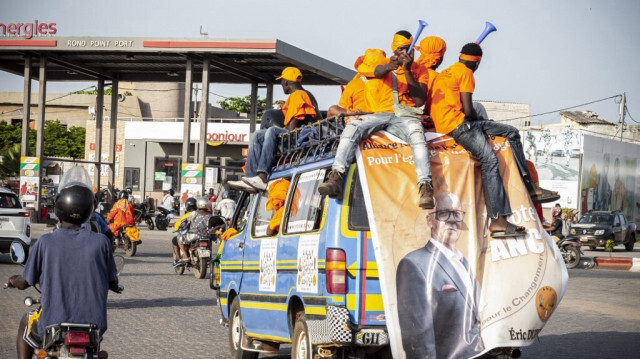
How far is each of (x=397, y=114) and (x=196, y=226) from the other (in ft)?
45.6

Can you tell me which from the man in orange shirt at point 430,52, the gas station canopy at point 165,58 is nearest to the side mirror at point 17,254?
the man in orange shirt at point 430,52

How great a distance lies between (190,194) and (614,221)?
56.4 feet

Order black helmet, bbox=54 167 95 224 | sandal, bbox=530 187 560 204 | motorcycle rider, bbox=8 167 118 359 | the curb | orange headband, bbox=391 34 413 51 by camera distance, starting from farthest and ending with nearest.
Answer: the curb
orange headband, bbox=391 34 413 51
sandal, bbox=530 187 560 204
black helmet, bbox=54 167 95 224
motorcycle rider, bbox=8 167 118 359

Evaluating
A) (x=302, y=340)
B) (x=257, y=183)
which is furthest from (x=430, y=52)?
(x=302, y=340)

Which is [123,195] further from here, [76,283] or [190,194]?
[76,283]

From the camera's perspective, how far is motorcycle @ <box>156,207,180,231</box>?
142 feet

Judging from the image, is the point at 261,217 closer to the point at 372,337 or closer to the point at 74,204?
the point at 372,337

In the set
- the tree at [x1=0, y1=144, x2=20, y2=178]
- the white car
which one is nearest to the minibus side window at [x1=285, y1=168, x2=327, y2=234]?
the white car

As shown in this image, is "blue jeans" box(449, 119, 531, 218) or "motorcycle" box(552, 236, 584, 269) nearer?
"blue jeans" box(449, 119, 531, 218)

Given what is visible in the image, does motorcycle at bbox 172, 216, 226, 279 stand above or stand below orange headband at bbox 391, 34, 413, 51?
below

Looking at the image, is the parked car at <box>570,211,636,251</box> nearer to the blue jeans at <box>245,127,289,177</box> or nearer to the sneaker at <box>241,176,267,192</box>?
the blue jeans at <box>245,127,289,177</box>

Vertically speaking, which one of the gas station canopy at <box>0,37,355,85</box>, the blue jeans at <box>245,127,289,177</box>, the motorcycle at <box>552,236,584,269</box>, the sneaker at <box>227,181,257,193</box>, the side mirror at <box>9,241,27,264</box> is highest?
the gas station canopy at <box>0,37,355,85</box>

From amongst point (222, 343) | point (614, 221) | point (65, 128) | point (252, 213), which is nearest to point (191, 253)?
point (222, 343)

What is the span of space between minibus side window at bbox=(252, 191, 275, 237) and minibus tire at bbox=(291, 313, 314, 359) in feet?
4.84
